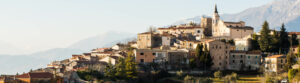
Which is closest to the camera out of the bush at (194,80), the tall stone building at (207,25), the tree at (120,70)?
the bush at (194,80)

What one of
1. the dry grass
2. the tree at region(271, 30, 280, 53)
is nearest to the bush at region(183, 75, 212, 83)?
the dry grass

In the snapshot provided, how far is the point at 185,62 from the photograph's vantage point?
6950 cm

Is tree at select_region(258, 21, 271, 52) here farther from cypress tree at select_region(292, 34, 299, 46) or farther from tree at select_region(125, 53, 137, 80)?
tree at select_region(125, 53, 137, 80)

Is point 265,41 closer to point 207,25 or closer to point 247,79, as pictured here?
point 247,79

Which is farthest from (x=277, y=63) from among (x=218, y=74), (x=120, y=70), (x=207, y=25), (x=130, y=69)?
(x=207, y=25)

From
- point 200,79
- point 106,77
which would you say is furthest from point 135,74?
point 200,79

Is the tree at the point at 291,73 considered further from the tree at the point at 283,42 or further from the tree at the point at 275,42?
the tree at the point at 283,42

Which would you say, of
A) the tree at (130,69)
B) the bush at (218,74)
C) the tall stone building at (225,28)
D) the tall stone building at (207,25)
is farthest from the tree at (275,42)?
the tree at (130,69)

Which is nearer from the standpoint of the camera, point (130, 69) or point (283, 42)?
point (130, 69)

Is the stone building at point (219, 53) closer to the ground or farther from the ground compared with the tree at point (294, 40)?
closer to the ground

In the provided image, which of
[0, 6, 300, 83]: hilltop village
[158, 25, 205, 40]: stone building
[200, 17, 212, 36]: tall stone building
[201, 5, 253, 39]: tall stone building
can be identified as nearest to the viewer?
[0, 6, 300, 83]: hilltop village

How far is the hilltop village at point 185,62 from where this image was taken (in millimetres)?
60191

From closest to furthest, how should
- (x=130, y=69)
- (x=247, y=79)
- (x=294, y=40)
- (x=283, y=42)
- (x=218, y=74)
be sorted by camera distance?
(x=130, y=69) < (x=218, y=74) < (x=247, y=79) < (x=283, y=42) < (x=294, y=40)

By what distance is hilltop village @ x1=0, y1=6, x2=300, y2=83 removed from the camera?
60.2 metres
